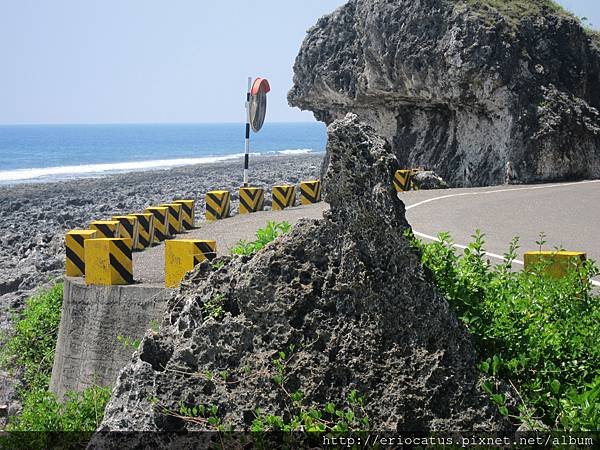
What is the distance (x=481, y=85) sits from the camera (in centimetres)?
2225

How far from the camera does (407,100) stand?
24922 mm

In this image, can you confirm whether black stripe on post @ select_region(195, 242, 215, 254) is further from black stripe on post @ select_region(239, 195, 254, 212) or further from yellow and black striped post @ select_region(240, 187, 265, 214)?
black stripe on post @ select_region(239, 195, 254, 212)

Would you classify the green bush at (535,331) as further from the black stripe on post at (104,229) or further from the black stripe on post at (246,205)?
the black stripe on post at (246,205)

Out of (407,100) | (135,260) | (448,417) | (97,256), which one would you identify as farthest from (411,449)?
(407,100)

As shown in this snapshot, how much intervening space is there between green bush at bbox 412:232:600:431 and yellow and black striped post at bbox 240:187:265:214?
1354 centimetres

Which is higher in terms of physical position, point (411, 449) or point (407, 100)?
point (407, 100)

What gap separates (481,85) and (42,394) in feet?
48.4

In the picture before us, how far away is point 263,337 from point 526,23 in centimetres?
1950

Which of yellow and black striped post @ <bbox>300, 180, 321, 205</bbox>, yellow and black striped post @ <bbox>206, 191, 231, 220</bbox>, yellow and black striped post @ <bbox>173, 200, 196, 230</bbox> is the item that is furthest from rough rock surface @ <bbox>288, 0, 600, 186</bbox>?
yellow and black striped post @ <bbox>173, 200, 196, 230</bbox>

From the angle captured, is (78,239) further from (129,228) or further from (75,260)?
(129,228)

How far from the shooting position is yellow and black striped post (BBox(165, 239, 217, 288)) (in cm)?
949

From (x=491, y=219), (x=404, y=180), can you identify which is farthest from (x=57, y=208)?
(x=491, y=219)

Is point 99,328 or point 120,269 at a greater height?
point 120,269

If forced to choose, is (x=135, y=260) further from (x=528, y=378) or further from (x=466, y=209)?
(x=528, y=378)
